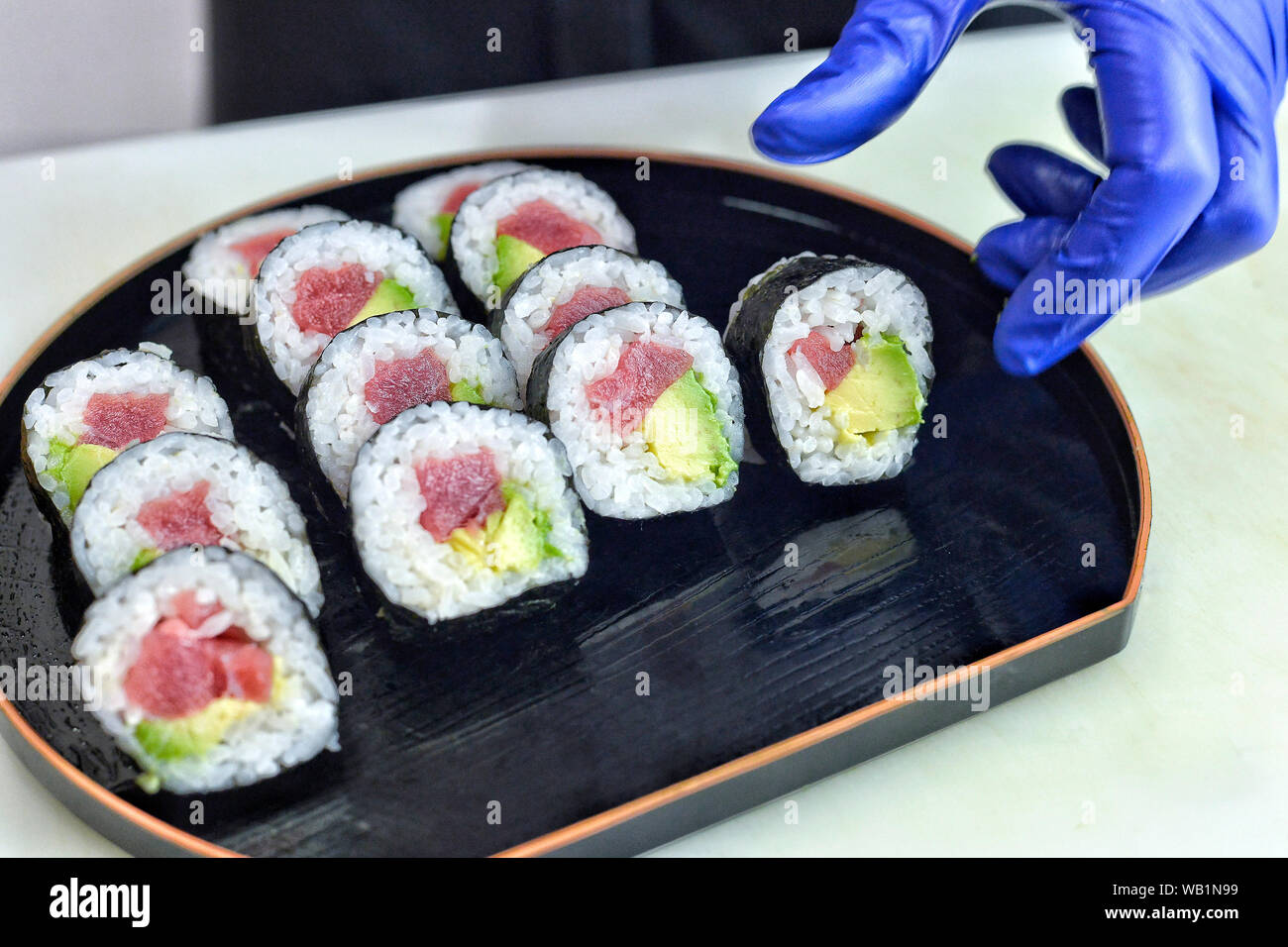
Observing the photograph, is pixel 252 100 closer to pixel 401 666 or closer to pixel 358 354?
pixel 358 354

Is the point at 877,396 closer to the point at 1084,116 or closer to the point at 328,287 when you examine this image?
the point at 1084,116

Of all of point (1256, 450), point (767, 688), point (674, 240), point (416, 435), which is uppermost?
point (674, 240)

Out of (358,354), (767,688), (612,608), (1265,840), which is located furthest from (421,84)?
(1265,840)

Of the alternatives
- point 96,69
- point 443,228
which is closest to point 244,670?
point 443,228

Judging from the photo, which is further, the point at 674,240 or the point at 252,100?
the point at 252,100

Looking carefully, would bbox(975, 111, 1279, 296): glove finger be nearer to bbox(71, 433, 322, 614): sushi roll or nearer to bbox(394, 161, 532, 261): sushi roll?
bbox(394, 161, 532, 261): sushi roll

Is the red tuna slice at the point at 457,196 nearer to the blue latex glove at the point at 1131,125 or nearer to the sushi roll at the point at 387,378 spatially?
the sushi roll at the point at 387,378

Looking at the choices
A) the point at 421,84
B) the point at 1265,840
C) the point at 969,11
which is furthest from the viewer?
the point at 421,84
